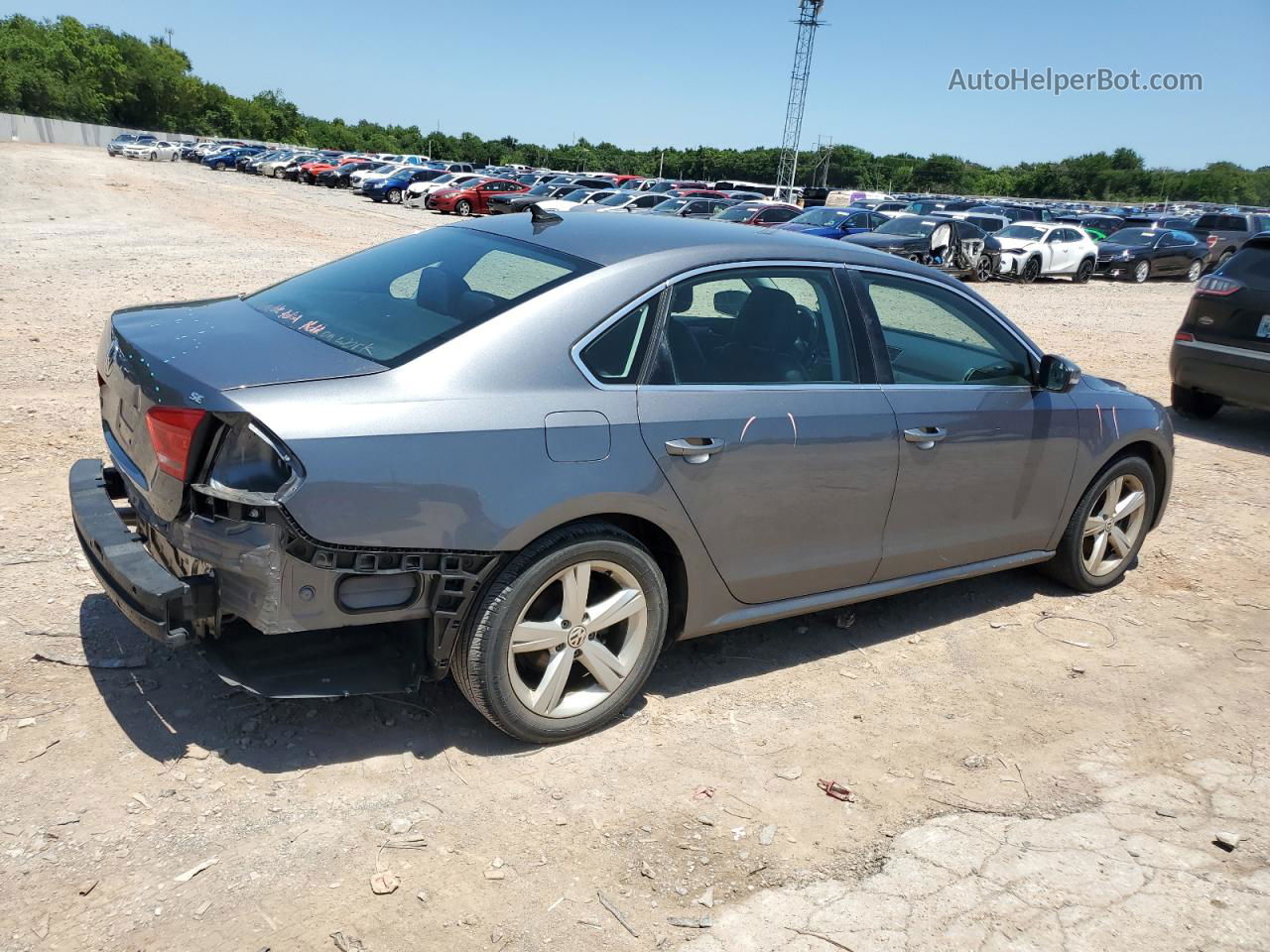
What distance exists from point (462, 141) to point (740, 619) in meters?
115

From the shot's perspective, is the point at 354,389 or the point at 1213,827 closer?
the point at 354,389

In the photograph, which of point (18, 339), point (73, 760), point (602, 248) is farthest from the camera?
point (18, 339)

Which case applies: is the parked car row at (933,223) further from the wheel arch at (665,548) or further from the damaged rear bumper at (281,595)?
the damaged rear bumper at (281,595)

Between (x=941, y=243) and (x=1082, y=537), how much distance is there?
55.3 ft

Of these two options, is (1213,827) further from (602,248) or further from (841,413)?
(602,248)

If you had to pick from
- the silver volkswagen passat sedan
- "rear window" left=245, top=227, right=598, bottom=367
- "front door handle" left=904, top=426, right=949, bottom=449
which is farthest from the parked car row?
"front door handle" left=904, top=426, right=949, bottom=449

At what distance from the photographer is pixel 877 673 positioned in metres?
4.36

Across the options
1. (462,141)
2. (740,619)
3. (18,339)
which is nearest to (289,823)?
(740,619)

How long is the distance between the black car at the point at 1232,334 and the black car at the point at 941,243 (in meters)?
11.8

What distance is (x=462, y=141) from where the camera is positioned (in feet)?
365

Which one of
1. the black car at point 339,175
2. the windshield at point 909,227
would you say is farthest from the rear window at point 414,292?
the black car at point 339,175

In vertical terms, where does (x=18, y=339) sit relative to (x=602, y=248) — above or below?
below

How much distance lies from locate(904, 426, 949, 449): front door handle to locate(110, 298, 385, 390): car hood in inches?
85.3

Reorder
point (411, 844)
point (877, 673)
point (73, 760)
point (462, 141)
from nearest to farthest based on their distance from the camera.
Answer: point (411, 844) → point (73, 760) → point (877, 673) → point (462, 141)
